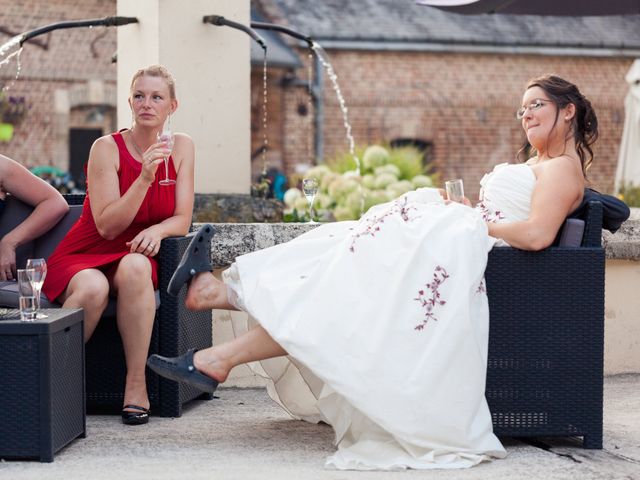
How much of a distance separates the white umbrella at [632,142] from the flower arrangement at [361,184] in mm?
1989

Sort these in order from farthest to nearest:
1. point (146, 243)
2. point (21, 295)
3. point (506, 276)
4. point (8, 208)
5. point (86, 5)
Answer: point (86, 5) → point (8, 208) → point (146, 243) → point (506, 276) → point (21, 295)

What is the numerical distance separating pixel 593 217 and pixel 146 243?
1599 millimetres

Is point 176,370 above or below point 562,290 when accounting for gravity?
below

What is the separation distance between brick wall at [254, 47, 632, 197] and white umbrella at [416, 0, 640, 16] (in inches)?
405

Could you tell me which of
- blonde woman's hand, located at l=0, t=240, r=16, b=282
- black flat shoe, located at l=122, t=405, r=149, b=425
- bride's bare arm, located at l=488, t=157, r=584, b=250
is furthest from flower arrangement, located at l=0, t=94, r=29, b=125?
bride's bare arm, located at l=488, t=157, r=584, b=250

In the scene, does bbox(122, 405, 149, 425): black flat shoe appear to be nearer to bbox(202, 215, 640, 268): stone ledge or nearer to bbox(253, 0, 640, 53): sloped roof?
bbox(202, 215, 640, 268): stone ledge

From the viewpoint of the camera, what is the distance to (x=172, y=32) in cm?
634

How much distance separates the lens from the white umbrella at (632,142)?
11.9m

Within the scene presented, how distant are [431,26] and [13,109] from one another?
6.55 metres

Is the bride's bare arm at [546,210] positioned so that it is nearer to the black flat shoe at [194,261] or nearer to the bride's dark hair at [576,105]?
the bride's dark hair at [576,105]

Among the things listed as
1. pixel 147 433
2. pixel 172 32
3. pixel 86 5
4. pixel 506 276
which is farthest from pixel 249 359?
pixel 86 5

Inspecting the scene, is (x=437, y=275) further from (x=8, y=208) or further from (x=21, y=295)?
(x=8, y=208)

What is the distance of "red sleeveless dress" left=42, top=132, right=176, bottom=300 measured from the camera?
4.55 meters

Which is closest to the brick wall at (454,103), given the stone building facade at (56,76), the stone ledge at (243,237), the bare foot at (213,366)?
the stone building facade at (56,76)
